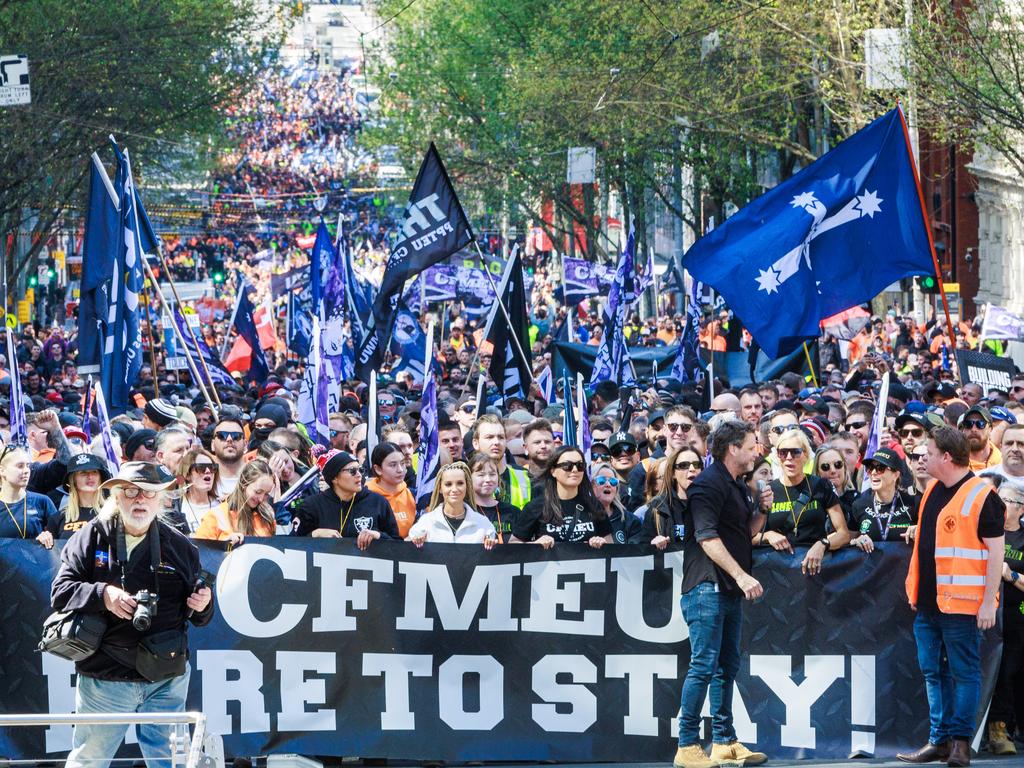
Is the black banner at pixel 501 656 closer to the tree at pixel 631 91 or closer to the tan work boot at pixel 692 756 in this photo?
the tan work boot at pixel 692 756

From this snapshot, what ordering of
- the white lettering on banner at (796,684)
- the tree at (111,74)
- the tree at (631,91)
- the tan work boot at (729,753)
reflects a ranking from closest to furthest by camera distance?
the tan work boot at (729,753), the white lettering on banner at (796,684), the tree at (631,91), the tree at (111,74)

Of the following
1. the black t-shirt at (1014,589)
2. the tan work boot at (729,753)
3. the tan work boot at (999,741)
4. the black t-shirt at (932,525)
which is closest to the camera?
the black t-shirt at (932,525)

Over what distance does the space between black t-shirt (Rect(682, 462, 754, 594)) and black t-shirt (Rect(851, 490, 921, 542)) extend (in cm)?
115

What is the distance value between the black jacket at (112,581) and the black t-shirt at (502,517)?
3.04 m

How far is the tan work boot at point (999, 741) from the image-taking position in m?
9.09

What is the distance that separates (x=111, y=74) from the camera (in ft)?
118

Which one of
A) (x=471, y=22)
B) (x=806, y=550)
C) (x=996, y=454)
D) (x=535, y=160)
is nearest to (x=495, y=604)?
(x=806, y=550)

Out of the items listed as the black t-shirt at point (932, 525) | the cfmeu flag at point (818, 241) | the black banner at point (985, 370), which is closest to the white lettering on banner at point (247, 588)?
the black t-shirt at point (932, 525)

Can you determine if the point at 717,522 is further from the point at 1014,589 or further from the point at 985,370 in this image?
the point at 985,370

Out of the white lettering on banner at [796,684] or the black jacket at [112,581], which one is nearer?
the black jacket at [112,581]

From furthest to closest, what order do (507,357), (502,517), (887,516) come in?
(507,357) → (502,517) → (887,516)

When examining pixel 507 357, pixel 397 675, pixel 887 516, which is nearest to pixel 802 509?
pixel 887 516

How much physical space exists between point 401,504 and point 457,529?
3.21 ft

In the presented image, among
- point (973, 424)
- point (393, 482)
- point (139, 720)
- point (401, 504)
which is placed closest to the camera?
point (139, 720)
